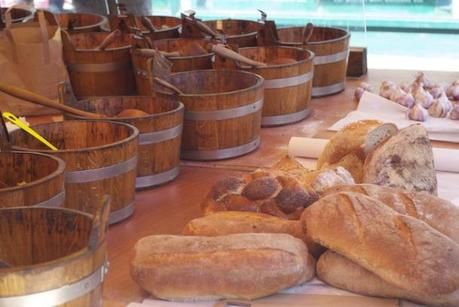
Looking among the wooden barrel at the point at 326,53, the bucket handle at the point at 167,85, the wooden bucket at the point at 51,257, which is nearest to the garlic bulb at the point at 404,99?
the wooden barrel at the point at 326,53

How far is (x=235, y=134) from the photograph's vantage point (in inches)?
112

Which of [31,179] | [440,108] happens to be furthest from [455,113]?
[31,179]

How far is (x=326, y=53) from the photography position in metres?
3.63

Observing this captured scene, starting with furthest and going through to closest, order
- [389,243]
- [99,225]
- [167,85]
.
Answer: [167,85] → [389,243] → [99,225]

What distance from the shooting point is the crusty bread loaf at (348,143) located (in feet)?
7.97

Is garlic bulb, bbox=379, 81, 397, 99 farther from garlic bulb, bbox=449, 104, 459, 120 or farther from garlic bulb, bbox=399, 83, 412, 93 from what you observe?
garlic bulb, bbox=449, 104, 459, 120

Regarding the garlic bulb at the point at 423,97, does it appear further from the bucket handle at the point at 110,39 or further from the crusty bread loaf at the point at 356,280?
the crusty bread loaf at the point at 356,280

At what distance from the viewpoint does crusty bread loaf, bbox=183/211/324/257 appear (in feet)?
6.36

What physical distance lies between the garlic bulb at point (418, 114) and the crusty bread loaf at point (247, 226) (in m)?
1.37

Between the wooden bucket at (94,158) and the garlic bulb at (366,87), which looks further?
the garlic bulb at (366,87)

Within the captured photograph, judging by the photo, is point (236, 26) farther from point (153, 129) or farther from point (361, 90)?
point (153, 129)

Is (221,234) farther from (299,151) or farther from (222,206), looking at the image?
(299,151)

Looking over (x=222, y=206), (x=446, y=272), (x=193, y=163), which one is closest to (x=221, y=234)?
(x=222, y=206)

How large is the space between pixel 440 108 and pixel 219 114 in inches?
38.6
